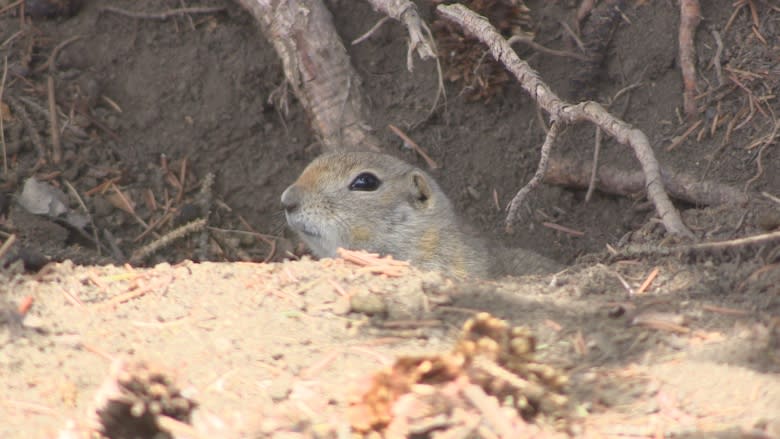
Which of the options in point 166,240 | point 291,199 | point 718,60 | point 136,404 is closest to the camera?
point 136,404

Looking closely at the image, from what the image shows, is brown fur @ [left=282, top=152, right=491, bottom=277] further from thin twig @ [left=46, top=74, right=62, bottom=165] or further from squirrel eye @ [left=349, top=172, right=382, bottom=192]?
thin twig @ [left=46, top=74, right=62, bottom=165]

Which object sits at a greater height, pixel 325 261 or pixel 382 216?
pixel 325 261

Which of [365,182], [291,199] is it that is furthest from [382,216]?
[291,199]

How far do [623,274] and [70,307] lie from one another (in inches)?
84.0

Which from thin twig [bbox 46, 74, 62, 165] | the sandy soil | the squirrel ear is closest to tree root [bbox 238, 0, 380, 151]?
the sandy soil

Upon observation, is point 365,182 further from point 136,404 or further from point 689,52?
point 136,404

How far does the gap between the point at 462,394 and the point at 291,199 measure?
2993mm

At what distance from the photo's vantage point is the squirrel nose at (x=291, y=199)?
16.4ft

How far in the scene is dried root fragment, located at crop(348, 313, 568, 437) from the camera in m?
2.10

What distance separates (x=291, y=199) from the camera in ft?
16.4

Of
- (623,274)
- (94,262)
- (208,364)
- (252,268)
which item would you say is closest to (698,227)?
(623,274)

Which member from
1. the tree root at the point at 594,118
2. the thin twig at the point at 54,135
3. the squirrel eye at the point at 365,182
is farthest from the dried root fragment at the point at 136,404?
the thin twig at the point at 54,135

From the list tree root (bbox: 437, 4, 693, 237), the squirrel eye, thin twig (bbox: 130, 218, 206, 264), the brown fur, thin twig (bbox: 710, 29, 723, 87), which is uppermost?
thin twig (bbox: 710, 29, 723, 87)

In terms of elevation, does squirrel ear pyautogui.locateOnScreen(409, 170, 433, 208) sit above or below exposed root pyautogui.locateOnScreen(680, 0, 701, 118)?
below
